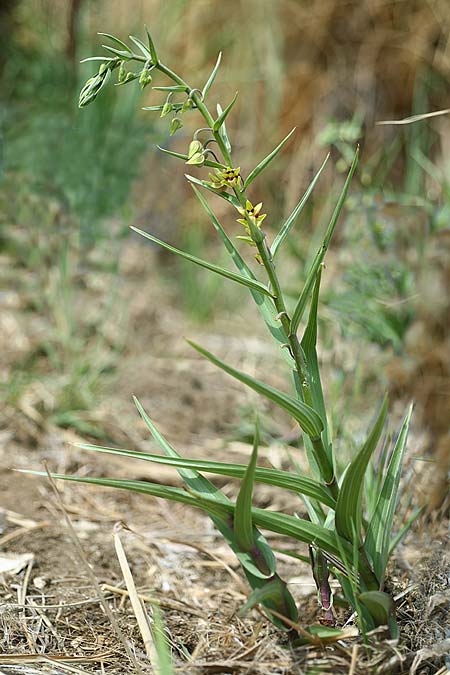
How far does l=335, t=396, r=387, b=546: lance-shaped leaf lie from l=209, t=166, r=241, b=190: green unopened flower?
0.29m

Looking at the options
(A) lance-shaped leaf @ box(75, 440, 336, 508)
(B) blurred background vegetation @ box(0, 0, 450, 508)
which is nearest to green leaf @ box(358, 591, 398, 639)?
(A) lance-shaped leaf @ box(75, 440, 336, 508)

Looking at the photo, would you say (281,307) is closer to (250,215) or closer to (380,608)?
(250,215)

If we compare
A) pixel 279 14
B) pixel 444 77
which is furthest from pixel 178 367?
pixel 279 14

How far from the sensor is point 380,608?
2.83 feet

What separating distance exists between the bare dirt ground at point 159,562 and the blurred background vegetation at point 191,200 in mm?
61

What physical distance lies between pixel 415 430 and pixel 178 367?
80 centimetres

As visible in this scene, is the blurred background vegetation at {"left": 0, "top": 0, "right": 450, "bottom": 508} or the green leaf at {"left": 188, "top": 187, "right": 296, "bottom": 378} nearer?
the green leaf at {"left": 188, "top": 187, "right": 296, "bottom": 378}

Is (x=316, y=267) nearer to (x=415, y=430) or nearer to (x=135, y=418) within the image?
(x=415, y=430)

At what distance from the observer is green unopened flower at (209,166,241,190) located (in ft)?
2.68

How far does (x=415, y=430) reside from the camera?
156 cm

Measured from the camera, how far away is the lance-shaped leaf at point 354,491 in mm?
799

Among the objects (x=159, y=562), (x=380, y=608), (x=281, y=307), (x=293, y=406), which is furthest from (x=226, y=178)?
(x=159, y=562)

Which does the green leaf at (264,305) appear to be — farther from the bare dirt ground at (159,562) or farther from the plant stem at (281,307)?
the bare dirt ground at (159,562)

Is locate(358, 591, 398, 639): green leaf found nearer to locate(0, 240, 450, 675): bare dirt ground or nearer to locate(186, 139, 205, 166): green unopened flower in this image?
locate(0, 240, 450, 675): bare dirt ground
